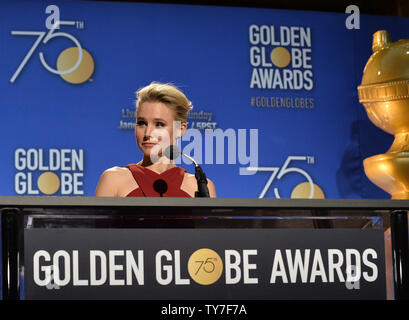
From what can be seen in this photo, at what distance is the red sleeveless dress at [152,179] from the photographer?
1.81 metres

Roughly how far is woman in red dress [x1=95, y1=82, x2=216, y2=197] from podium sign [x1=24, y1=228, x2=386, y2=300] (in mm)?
922

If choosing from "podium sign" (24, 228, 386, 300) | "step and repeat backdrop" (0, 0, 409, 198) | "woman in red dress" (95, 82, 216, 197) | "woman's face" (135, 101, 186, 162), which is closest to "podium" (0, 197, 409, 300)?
"podium sign" (24, 228, 386, 300)

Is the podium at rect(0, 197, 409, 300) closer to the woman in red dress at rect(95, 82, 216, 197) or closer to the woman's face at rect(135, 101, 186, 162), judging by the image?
the woman in red dress at rect(95, 82, 216, 197)

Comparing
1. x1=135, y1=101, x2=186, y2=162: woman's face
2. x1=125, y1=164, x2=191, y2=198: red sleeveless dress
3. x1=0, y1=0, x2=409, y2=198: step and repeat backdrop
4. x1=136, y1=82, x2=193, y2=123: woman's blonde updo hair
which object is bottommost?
x1=125, y1=164, x2=191, y2=198: red sleeveless dress

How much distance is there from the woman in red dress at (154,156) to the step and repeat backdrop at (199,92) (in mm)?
897

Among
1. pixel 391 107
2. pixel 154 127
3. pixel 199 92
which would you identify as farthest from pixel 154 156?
pixel 199 92

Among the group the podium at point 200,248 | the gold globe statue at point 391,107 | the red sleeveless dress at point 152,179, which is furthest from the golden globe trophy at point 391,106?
the red sleeveless dress at point 152,179

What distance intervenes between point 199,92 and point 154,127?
104 centimetres

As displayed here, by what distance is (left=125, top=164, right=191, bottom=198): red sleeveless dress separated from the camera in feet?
5.95

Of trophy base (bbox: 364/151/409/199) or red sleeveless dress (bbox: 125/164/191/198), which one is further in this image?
red sleeveless dress (bbox: 125/164/191/198)

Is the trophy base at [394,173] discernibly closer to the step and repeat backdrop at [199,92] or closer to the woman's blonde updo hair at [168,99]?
the woman's blonde updo hair at [168,99]

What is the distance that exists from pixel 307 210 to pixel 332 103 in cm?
239

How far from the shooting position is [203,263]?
859 millimetres
